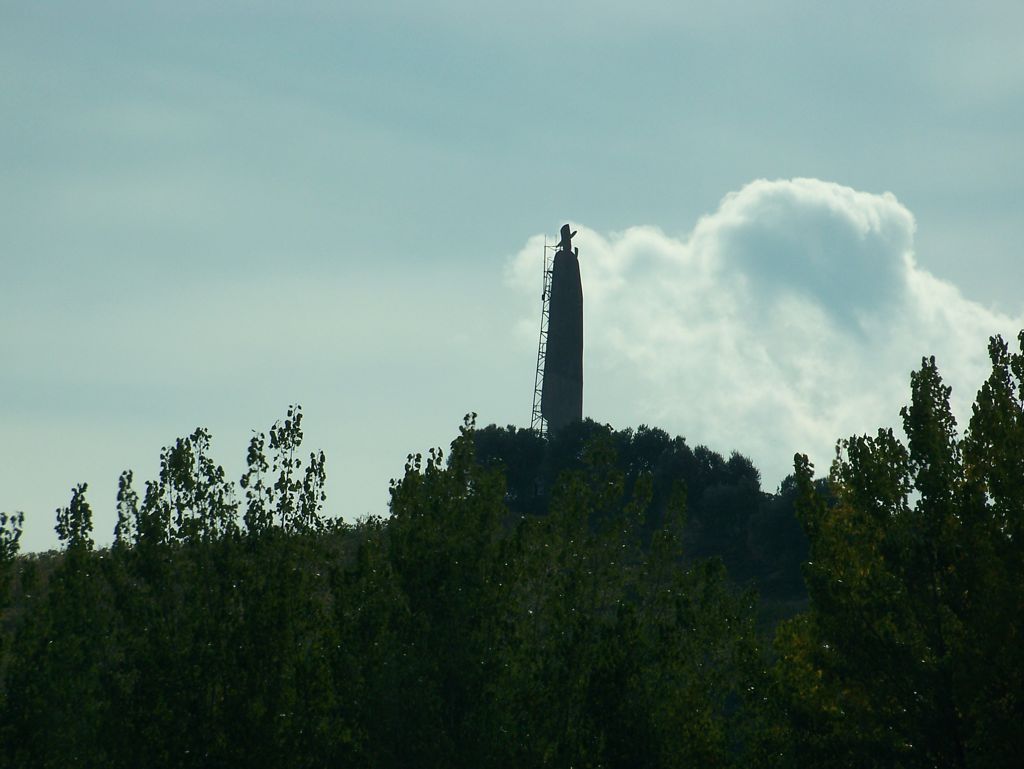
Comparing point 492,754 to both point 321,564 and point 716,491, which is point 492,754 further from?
point 716,491

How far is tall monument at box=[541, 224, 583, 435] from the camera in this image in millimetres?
79000

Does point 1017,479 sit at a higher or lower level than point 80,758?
higher

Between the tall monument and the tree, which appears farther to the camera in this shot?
the tall monument

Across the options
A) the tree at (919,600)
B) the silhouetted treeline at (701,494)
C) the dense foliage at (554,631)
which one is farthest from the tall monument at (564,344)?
the tree at (919,600)

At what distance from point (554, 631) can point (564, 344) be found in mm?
57513

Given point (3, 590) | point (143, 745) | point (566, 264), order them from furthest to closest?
point (566, 264) < point (3, 590) < point (143, 745)

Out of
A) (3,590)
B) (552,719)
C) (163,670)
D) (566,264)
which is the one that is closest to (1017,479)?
(552,719)

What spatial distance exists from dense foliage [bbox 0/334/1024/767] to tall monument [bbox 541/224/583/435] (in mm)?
54911

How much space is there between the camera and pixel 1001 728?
58.2 feet

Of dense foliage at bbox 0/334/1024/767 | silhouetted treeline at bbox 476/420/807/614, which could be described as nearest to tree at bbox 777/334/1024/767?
dense foliage at bbox 0/334/1024/767

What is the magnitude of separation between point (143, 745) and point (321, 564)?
15.3 feet

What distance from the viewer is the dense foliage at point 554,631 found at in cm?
1922

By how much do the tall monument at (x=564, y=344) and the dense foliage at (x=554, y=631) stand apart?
54911mm

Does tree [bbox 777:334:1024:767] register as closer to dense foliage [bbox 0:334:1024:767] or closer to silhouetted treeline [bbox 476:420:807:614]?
dense foliage [bbox 0:334:1024:767]
